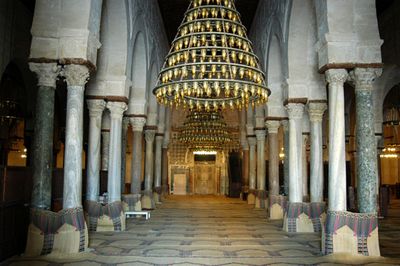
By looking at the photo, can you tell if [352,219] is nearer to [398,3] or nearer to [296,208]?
[296,208]

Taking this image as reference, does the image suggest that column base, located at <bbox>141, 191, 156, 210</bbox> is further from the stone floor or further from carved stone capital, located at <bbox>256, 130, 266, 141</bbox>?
carved stone capital, located at <bbox>256, 130, 266, 141</bbox>

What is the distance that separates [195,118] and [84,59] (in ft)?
28.4

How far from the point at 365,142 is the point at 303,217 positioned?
3047mm

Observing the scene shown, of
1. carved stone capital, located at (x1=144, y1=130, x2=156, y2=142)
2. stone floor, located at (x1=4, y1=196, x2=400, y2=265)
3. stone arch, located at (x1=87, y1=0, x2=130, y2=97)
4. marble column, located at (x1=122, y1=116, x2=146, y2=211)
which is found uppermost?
stone arch, located at (x1=87, y1=0, x2=130, y2=97)

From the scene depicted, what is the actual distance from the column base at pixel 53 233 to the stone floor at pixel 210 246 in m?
0.17

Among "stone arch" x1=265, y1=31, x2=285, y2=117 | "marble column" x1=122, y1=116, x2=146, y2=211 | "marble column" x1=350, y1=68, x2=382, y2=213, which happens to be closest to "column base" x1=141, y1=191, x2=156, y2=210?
"marble column" x1=122, y1=116, x2=146, y2=211

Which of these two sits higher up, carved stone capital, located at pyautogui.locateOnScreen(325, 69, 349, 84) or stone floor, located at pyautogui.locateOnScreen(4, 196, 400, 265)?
carved stone capital, located at pyautogui.locateOnScreen(325, 69, 349, 84)

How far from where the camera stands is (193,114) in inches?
589

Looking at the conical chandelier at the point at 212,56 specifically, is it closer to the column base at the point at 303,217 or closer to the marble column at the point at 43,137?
the marble column at the point at 43,137

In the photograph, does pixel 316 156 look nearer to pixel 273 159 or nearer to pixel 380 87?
pixel 273 159

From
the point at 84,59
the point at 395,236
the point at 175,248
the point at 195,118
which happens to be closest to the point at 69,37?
the point at 84,59

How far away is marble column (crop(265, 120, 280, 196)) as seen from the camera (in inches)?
465

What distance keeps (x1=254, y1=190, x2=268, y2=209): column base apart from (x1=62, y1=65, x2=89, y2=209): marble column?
8.98 m

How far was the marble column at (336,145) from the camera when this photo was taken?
662cm
